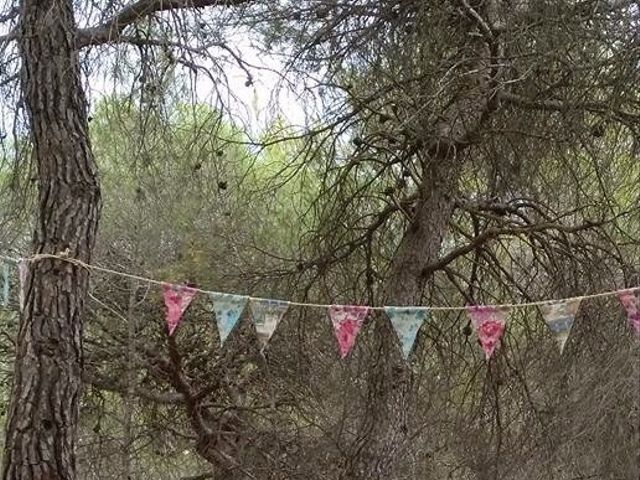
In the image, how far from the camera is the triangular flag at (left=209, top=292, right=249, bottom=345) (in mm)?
3661

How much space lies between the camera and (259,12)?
4422mm

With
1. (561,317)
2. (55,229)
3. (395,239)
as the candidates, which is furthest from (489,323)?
(395,239)

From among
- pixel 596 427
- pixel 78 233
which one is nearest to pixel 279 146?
pixel 78 233

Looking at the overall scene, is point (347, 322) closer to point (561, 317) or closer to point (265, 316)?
point (265, 316)

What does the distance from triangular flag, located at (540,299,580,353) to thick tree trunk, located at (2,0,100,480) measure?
1.76 metres

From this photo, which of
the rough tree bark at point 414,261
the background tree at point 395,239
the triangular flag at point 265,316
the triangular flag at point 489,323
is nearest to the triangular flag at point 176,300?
the triangular flag at point 265,316

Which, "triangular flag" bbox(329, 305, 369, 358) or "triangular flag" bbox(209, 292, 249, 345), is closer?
"triangular flag" bbox(209, 292, 249, 345)

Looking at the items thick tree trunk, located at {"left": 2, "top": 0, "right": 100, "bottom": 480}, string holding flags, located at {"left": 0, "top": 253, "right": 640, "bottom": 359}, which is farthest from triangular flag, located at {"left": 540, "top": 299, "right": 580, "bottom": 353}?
thick tree trunk, located at {"left": 2, "top": 0, "right": 100, "bottom": 480}

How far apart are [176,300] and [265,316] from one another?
35cm

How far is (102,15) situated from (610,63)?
1931 mm

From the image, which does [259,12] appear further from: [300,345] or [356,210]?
[300,345]

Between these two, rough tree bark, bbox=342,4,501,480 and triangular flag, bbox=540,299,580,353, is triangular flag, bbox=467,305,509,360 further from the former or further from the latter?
rough tree bark, bbox=342,4,501,480

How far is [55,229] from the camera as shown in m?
3.59

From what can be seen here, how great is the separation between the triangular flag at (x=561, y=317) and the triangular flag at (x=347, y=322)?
71 centimetres
